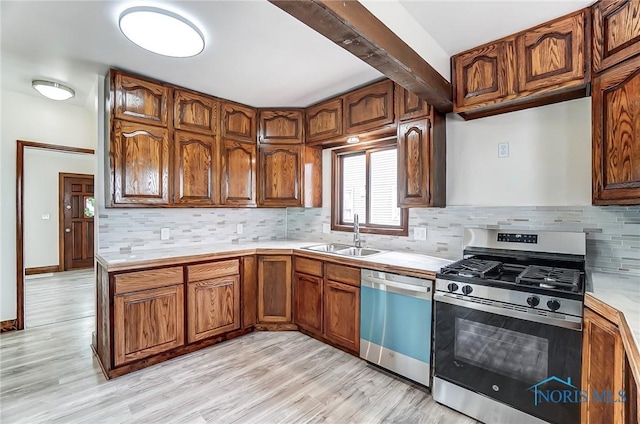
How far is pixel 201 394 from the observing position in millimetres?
2014

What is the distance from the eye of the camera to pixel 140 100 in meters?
2.54

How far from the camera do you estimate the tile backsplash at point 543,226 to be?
5.69 ft

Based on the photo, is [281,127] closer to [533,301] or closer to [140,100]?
[140,100]

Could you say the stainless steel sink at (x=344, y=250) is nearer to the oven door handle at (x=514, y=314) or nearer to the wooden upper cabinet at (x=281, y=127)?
the oven door handle at (x=514, y=314)

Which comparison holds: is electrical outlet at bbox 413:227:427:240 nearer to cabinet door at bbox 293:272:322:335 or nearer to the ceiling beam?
cabinet door at bbox 293:272:322:335

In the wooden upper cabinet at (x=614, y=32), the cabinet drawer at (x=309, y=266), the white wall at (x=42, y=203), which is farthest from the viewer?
the white wall at (x=42, y=203)

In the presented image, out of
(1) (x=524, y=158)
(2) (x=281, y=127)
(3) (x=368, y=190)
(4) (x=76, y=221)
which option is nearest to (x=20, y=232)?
Result: (2) (x=281, y=127)

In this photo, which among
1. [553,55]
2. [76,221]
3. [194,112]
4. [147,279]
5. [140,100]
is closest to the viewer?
[553,55]

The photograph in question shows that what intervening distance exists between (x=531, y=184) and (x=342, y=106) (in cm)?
178

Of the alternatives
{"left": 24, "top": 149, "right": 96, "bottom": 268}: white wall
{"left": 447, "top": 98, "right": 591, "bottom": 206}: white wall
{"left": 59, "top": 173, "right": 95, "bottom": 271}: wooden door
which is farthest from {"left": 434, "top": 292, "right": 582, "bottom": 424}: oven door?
{"left": 59, "top": 173, "right": 95, "bottom": 271}: wooden door

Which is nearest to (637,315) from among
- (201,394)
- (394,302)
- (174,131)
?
(394,302)

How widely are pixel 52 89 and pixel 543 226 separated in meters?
4.38

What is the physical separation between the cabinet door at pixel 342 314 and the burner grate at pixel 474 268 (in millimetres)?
819

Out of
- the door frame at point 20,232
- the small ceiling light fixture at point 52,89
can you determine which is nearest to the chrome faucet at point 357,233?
the small ceiling light fixture at point 52,89
